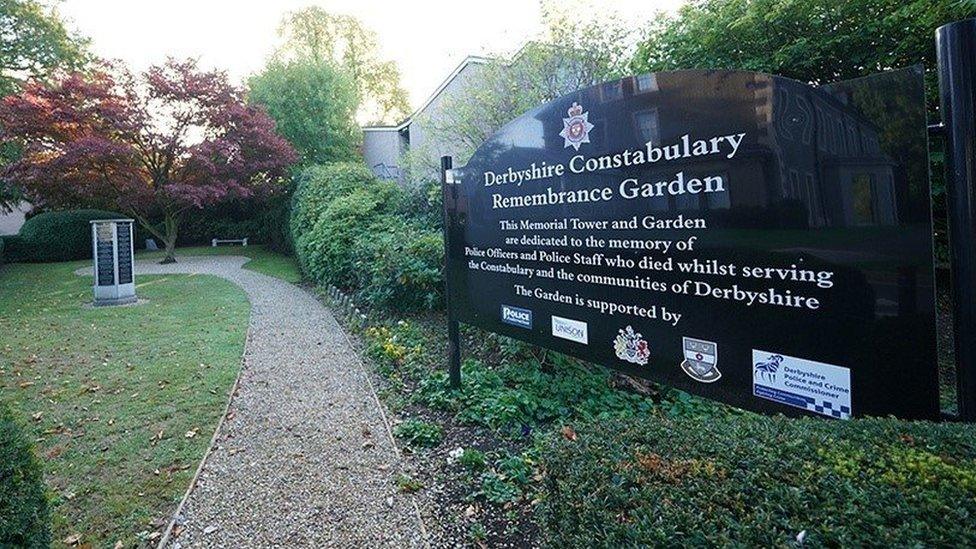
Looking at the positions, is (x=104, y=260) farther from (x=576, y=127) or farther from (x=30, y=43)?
(x=30, y=43)

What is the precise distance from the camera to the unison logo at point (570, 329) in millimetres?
3569

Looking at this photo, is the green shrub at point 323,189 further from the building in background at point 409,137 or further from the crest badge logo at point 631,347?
the crest badge logo at point 631,347

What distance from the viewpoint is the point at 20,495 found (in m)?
2.10

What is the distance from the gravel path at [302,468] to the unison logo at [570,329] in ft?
4.91

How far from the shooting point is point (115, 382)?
18.7 ft

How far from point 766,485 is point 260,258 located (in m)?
21.0

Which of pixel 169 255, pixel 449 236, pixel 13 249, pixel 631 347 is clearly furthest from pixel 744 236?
pixel 13 249

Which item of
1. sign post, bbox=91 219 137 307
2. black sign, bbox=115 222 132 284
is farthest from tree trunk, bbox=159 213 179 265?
sign post, bbox=91 219 137 307

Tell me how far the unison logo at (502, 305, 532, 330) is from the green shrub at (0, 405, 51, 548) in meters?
2.95

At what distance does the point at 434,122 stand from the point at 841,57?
8.54 metres

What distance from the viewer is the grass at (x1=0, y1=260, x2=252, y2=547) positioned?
3372 mm

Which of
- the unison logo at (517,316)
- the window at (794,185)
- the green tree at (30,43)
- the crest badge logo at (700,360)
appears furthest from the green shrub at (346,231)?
the green tree at (30,43)

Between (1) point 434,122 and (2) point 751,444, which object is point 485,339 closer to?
(2) point 751,444

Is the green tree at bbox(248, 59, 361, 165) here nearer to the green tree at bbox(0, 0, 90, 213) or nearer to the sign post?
the green tree at bbox(0, 0, 90, 213)
